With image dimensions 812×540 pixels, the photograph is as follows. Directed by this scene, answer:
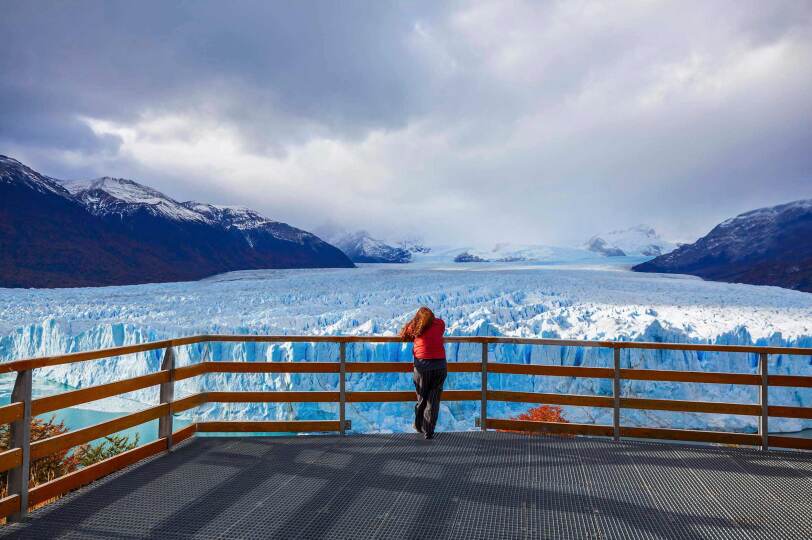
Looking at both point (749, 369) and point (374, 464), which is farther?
point (749, 369)

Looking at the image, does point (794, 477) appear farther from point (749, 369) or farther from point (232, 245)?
point (232, 245)

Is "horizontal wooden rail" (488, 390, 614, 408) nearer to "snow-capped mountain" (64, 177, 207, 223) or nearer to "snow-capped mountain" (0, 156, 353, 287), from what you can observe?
"snow-capped mountain" (0, 156, 353, 287)

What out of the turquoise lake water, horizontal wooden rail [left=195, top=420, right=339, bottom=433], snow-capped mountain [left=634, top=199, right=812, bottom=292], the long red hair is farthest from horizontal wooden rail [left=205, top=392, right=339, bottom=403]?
snow-capped mountain [left=634, top=199, right=812, bottom=292]

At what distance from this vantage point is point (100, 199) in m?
88.6

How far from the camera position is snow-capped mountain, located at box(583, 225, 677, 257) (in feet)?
450

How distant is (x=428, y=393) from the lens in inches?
215

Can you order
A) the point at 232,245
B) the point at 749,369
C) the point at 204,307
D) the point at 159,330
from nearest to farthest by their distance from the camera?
the point at 159,330
the point at 749,369
the point at 204,307
the point at 232,245

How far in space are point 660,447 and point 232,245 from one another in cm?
9611

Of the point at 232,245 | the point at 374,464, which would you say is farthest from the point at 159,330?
the point at 232,245

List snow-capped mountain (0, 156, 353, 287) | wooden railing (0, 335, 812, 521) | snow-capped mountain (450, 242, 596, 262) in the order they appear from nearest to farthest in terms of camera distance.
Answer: wooden railing (0, 335, 812, 521)
snow-capped mountain (0, 156, 353, 287)
snow-capped mountain (450, 242, 596, 262)

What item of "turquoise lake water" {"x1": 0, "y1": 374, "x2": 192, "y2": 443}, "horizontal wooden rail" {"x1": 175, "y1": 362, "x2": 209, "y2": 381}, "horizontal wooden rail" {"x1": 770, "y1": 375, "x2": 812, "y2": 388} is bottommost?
"turquoise lake water" {"x1": 0, "y1": 374, "x2": 192, "y2": 443}

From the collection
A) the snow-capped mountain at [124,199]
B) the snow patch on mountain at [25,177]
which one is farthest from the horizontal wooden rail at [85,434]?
the snow patch on mountain at [25,177]

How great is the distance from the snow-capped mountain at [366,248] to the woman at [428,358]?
163809mm

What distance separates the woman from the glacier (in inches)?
537
